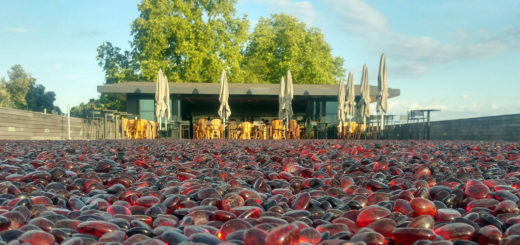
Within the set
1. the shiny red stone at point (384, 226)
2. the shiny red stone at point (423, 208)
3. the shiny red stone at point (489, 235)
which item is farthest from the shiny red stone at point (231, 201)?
the shiny red stone at point (489, 235)

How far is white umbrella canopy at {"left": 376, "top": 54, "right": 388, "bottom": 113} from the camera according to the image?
14.7 metres

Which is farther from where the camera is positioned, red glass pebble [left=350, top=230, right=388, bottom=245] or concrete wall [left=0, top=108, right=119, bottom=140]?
concrete wall [left=0, top=108, right=119, bottom=140]

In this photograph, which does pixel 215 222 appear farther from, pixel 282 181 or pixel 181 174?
pixel 181 174

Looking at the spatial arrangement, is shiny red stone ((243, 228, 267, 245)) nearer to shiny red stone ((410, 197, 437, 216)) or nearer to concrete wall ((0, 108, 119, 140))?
shiny red stone ((410, 197, 437, 216))

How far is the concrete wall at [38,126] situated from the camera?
1553 centimetres

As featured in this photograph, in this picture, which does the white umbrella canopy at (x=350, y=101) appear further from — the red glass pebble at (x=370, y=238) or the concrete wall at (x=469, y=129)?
the red glass pebble at (x=370, y=238)

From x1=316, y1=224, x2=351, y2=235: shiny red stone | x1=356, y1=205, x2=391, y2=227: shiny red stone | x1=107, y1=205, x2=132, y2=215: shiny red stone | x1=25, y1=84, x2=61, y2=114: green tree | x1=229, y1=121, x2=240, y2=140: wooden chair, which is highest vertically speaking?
x1=25, y1=84, x2=61, y2=114: green tree

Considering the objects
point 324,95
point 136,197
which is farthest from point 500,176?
point 324,95

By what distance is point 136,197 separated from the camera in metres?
2.06

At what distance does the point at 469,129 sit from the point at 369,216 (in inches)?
639

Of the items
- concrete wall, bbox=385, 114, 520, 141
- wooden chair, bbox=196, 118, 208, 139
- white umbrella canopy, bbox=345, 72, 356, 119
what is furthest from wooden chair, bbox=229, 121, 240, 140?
concrete wall, bbox=385, 114, 520, 141

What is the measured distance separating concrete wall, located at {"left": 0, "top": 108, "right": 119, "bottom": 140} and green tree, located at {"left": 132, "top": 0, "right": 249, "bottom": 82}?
6.13 m

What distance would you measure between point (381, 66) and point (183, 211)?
14.3 m

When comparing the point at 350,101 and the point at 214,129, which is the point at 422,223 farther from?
the point at 350,101
